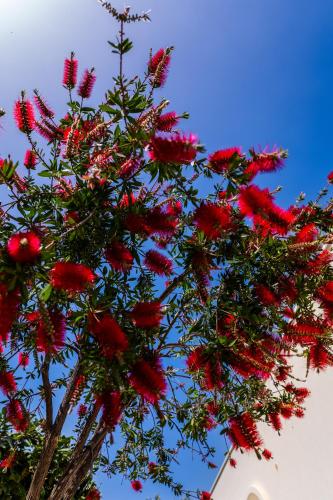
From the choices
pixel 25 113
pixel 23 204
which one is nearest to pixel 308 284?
pixel 23 204

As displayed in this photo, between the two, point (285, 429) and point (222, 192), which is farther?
point (285, 429)

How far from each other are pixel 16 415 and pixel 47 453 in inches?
15.0

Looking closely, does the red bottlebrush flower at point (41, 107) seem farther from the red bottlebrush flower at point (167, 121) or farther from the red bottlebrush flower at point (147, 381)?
the red bottlebrush flower at point (147, 381)

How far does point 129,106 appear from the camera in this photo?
2.53 m

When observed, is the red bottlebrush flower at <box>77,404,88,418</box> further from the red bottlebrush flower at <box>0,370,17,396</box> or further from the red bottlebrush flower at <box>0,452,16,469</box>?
the red bottlebrush flower at <box>0,370,17,396</box>

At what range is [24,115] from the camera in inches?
108

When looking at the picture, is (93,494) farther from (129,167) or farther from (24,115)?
(24,115)

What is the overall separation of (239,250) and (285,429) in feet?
12.6

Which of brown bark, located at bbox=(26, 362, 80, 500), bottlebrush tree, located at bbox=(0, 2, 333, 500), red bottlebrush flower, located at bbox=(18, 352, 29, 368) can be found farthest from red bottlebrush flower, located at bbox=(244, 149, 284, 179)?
red bottlebrush flower, located at bbox=(18, 352, 29, 368)

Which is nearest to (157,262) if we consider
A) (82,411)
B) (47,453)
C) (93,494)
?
(47,453)

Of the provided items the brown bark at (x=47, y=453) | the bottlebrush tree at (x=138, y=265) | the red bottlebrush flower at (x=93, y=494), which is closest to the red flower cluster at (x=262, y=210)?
the bottlebrush tree at (x=138, y=265)

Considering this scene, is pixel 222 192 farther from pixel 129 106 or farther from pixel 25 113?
pixel 25 113

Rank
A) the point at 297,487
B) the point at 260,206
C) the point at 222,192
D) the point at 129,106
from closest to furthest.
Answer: the point at 260,206
the point at 129,106
the point at 222,192
the point at 297,487

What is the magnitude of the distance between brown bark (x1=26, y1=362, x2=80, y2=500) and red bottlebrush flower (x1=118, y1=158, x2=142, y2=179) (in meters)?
1.50
